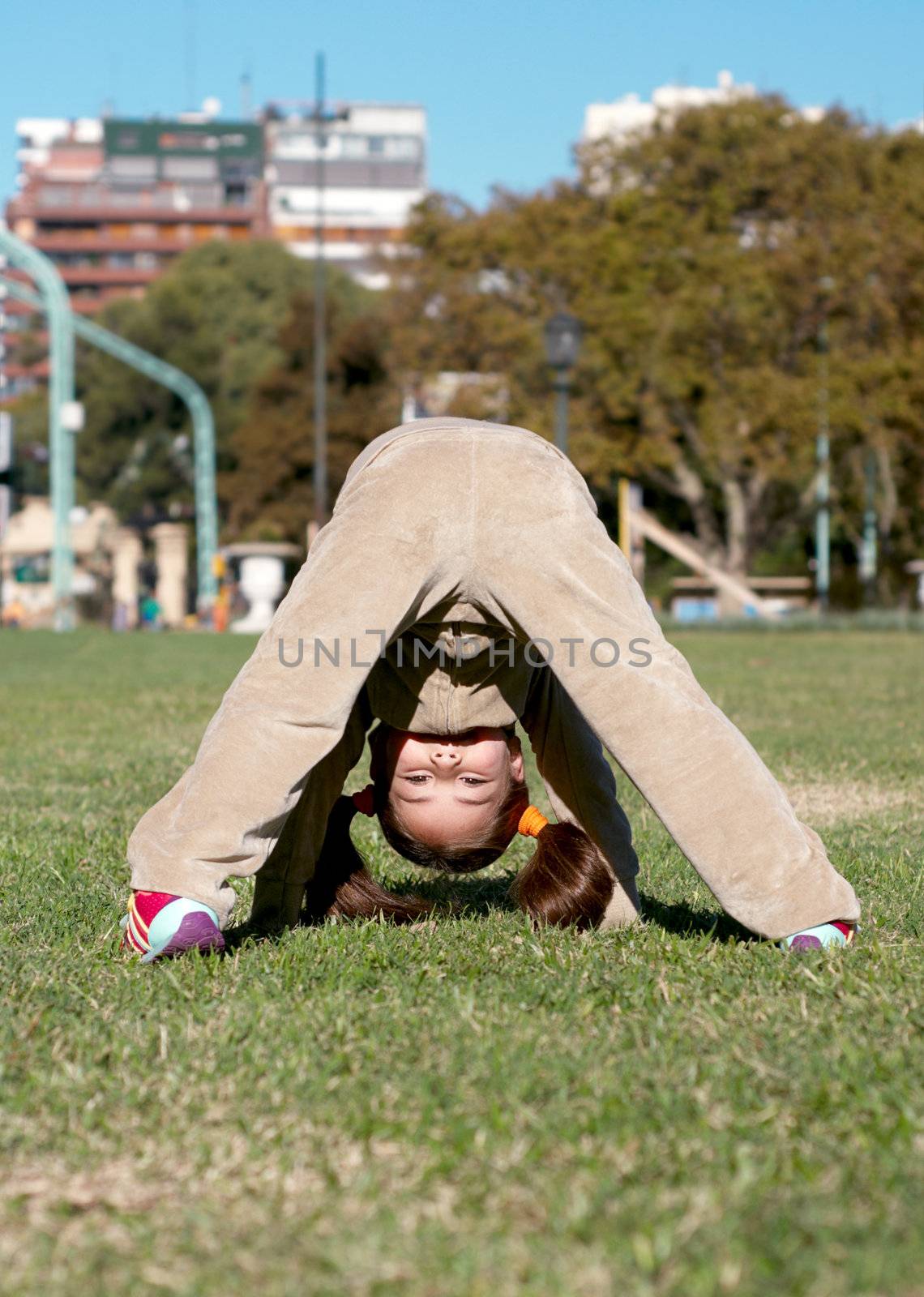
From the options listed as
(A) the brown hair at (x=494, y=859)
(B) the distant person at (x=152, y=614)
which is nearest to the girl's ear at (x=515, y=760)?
(A) the brown hair at (x=494, y=859)

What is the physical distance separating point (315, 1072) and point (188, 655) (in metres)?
16.9

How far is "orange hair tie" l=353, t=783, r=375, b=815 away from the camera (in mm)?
3896

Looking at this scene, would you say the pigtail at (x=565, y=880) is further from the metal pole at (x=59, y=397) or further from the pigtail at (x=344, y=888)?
the metal pole at (x=59, y=397)

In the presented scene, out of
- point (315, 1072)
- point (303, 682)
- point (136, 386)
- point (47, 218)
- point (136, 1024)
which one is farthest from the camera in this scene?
point (47, 218)

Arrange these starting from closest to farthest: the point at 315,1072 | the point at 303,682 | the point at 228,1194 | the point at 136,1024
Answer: the point at 228,1194 < the point at 315,1072 < the point at 136,1024 < the point at 303,682

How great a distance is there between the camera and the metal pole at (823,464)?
101 feet

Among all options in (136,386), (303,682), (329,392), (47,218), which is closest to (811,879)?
(303,682)

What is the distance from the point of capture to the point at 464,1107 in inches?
97.8

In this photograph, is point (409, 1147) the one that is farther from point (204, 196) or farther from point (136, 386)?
point (204, 196)

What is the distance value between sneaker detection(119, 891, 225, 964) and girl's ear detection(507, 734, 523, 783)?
0.82 m

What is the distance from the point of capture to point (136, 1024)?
2953 millimetres

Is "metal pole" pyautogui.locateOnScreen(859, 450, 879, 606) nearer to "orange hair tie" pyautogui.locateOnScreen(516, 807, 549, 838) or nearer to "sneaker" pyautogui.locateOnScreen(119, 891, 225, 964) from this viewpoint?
"orange hair tie" pyautogui.locateOnScreen(516, 807, 549, 838)

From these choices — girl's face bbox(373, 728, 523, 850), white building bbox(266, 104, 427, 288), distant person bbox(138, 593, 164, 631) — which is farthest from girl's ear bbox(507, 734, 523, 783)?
white building bbox(266, 104, 427, 288)

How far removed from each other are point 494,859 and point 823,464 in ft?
98.3
